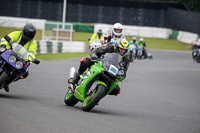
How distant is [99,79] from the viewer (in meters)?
9.34

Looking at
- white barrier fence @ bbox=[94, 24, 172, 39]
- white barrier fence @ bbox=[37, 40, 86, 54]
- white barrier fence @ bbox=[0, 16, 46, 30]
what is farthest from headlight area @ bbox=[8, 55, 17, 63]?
white barrier fence @ bbox=[94, 24, 172, 39]

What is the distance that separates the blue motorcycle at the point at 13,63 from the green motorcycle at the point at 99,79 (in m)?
1.36

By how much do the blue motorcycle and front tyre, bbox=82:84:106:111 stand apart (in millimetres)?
1751

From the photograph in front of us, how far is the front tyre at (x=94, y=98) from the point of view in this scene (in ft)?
29.8

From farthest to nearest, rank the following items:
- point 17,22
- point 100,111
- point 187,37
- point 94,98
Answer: point 17,22 < point 187,37 < point 100,111 < point 94,98

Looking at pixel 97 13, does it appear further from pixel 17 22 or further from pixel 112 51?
pixel 112 51

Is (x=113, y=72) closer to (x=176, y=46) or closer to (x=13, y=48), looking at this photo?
(x=13, y=48)

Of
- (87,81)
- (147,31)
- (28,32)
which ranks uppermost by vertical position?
(28,32)

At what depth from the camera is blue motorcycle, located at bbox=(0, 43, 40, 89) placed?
10.2 meters

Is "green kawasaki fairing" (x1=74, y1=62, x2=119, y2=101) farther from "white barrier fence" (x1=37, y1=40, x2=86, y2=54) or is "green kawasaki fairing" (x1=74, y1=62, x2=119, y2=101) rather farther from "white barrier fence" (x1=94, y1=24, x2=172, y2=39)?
"white barrier fence" (x1=94, y1=24, x2=172, y2=39)

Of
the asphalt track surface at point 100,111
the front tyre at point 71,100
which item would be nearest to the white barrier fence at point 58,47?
the asphalt track surface at point 100,111

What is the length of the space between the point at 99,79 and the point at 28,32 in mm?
2310

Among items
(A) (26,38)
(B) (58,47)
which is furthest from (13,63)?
(B) (58,47)

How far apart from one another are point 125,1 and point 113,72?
1937 inches
